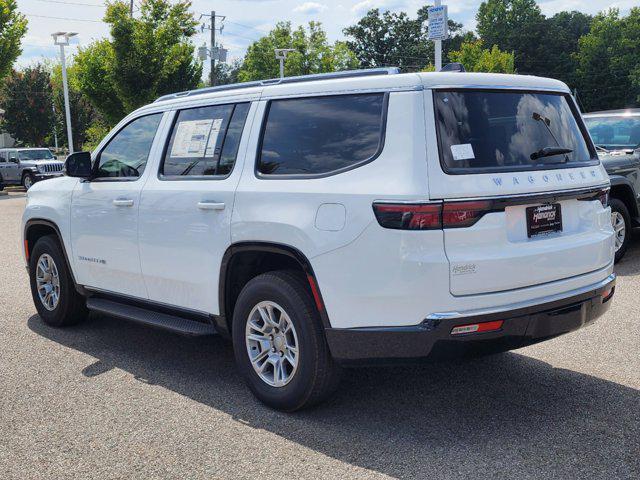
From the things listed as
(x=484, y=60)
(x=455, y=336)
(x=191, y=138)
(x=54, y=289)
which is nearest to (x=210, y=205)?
(x=191, y=138)

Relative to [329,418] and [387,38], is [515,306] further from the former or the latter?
[387,38]

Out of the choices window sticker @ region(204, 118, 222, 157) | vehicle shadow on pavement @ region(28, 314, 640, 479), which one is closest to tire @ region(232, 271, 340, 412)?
vehicle shadow on pavement @ region(28, 314, 640, 479)

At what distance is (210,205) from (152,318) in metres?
1.10

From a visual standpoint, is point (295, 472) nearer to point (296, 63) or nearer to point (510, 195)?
point (510, 195)

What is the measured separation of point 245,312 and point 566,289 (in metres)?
1.88

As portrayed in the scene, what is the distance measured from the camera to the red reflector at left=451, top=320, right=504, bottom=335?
138 inches

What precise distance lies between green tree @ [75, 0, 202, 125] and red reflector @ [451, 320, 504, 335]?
1047 inches

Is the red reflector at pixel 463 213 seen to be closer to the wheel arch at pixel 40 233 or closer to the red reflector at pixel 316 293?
→ the red reflector at pixel 316 293

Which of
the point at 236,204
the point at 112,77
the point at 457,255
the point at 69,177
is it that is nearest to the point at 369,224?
the point at 457,255

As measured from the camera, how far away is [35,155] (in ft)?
96.1

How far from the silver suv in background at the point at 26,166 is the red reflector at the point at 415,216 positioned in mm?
27013

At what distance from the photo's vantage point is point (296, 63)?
188 feet

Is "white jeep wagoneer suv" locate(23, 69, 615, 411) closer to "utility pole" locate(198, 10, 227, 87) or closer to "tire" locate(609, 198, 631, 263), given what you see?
"tire" locate(609, 198, 631, 263)

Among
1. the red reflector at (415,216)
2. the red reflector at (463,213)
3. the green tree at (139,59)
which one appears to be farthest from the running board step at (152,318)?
the green tree at (139,59)
